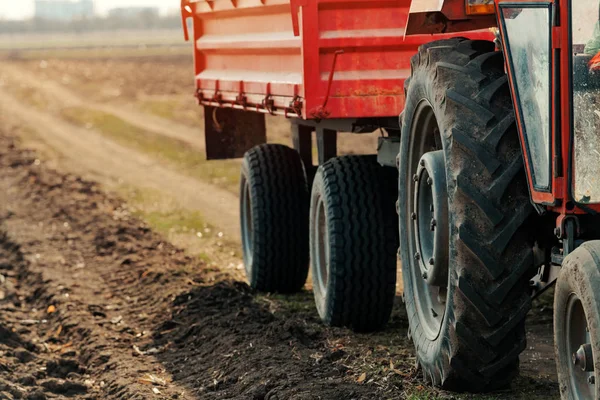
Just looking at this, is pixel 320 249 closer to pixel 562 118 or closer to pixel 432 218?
pixel 432 218

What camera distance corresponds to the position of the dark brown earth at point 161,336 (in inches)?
228

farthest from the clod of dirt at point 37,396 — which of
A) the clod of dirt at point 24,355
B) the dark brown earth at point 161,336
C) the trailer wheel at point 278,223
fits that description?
the trailer wheel at point 278,223

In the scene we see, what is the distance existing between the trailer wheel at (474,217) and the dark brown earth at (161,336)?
1.09 feet

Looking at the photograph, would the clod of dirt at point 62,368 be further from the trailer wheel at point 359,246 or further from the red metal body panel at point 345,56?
the red metal body panel at point 345,56

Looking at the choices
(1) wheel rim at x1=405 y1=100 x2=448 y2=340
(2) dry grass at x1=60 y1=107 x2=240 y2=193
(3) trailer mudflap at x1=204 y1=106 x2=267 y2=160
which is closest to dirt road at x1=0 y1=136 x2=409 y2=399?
(1) wheel rim at x1=405 y1=100 x2=448 y2=340

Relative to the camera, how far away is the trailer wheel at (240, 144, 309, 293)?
8.30 m

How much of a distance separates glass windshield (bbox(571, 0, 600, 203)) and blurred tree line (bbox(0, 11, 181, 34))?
111183mm

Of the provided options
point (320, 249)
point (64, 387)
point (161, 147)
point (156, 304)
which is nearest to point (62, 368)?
point (64, 387)

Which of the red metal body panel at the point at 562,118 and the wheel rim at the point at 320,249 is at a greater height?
the red metal body panel at the point at 562,118

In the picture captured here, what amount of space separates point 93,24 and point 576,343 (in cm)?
11931

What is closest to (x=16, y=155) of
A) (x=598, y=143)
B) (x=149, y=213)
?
(x=149, y=213)

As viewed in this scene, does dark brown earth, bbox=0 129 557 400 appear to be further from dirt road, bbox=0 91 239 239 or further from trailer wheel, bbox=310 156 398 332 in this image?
dirt road, bbox=0 91 239 239

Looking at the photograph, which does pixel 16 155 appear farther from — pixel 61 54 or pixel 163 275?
pixel 61 54

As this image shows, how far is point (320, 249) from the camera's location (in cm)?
→ 744
